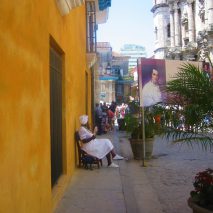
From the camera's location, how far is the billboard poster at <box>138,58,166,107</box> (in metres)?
10.5

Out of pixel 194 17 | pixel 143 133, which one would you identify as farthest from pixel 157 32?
pixel 143 133

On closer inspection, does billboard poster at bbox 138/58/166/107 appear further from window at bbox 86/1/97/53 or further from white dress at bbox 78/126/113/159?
window at bbox 86/1/97/53

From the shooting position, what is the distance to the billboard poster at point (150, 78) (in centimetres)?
1053

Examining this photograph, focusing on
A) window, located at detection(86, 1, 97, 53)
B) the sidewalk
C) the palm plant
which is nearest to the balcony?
the palm plant

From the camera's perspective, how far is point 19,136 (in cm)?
412

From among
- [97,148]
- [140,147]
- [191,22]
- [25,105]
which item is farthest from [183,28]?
[25,105]

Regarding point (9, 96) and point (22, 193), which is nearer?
point (9, 96)

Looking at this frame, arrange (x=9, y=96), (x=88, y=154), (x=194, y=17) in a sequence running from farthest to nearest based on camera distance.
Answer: (x=194, y=17) → (x=88, y=154) → (x=9, y=96)

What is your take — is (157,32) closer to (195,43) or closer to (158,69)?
(195,43)

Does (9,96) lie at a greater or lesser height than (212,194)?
greater

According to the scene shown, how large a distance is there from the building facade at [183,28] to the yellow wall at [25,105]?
36633 millimetres

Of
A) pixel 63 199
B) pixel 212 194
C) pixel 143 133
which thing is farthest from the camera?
pixel 143 133

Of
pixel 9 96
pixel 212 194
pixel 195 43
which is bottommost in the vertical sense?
pixel 212 194

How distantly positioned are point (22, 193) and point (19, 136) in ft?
1.78
